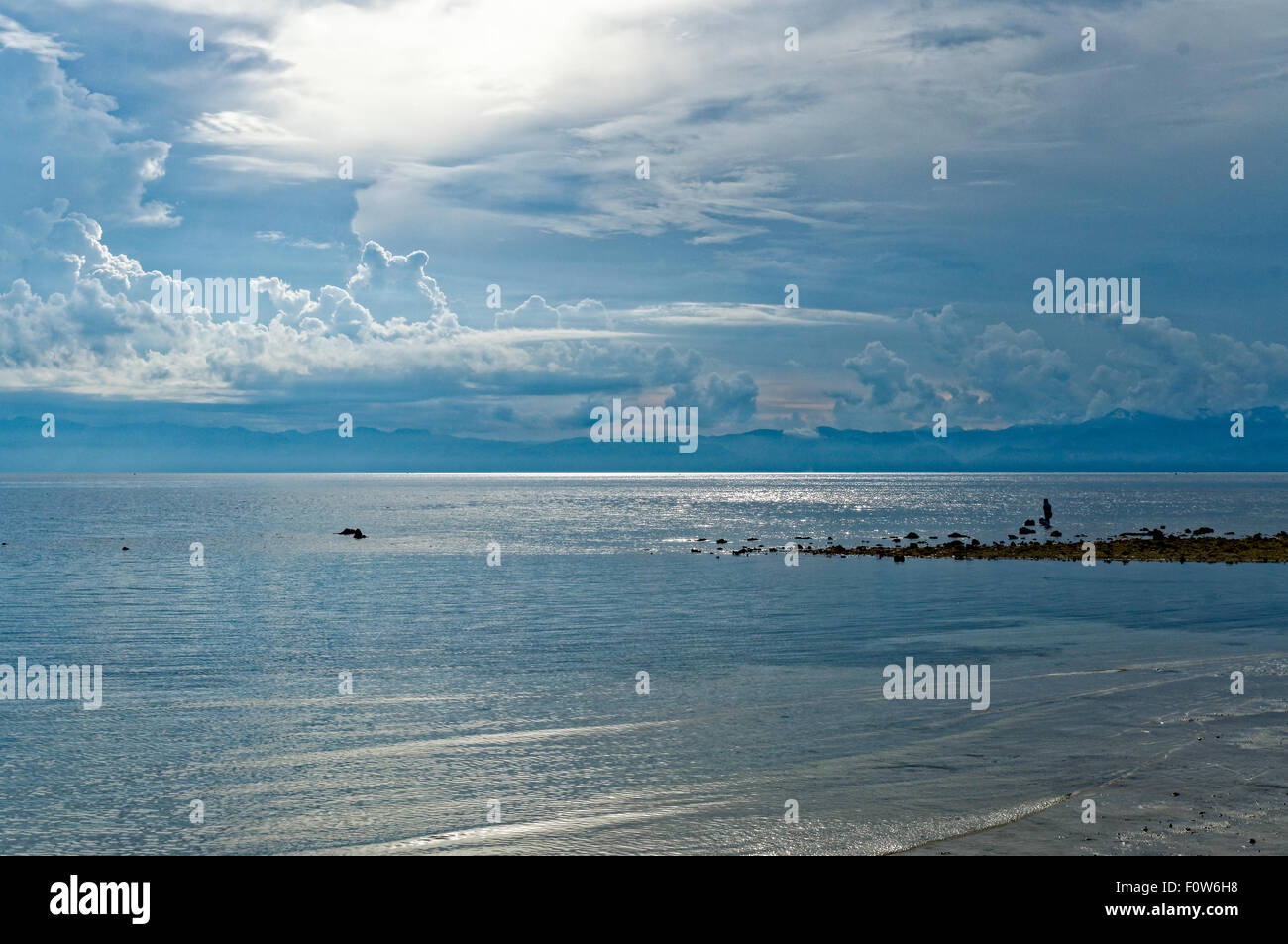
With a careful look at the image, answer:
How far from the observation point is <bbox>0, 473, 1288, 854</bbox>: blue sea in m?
17.0

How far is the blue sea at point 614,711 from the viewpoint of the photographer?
17.0 m

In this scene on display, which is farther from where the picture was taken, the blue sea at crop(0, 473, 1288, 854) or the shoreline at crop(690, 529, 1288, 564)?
the shoreline at crop(690, 529, 1288, 564)

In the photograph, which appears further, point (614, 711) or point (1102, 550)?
point (1102, 550)

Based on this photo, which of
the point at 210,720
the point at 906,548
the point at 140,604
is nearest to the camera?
the point at 210,720

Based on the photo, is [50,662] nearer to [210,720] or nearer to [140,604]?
[210,720]

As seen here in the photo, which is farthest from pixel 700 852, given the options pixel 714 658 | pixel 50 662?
pixel 50 662

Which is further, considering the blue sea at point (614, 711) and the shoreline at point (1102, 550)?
the shoreline at point (1102, 550)

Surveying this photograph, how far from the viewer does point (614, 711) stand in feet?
84.1

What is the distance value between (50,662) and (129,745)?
13.2 meters

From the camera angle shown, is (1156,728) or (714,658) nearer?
(1156,728)

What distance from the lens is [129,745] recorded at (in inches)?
889
